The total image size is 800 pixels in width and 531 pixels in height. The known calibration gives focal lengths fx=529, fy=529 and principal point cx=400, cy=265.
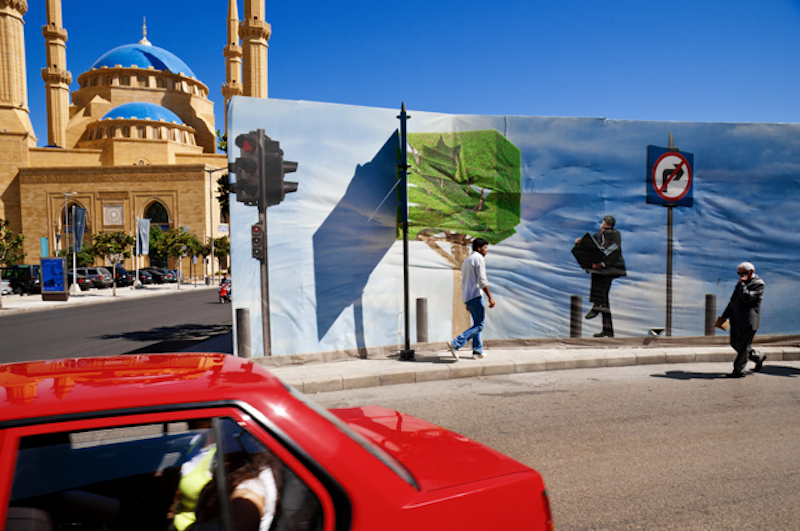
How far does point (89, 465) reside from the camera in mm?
1675

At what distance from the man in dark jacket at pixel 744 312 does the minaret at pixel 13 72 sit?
6025cm

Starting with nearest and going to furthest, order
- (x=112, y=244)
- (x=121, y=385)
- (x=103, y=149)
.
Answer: (x=121, y=385) → (x=112, y=244) → (x=103, y=149)

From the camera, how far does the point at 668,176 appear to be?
30.9 ft

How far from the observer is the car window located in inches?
58.2

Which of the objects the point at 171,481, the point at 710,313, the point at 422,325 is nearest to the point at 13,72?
the point at 422,325

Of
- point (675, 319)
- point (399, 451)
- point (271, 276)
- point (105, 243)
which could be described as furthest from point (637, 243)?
point (105, 243)

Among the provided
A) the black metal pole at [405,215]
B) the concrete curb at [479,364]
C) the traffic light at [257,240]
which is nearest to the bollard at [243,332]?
the concrete curb at [479,364]

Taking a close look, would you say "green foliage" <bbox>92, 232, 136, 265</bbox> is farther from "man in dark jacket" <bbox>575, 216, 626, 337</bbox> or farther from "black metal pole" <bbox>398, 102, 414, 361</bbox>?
"man in dark jacket" <bbox>575, 216, 626, 337</bbox>

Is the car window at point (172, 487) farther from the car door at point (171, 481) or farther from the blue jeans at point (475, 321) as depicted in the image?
the blue jeans at point (475, 321)

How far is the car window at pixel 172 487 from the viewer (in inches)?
58.2

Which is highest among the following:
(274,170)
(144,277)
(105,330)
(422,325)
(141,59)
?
(141,59)

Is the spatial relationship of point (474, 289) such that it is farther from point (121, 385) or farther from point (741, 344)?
point (121, 385)

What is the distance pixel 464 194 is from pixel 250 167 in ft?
11.6

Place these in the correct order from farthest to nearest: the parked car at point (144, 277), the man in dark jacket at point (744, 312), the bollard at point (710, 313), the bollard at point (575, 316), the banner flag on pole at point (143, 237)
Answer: the parked car at point (144, 277) < the banner flag on pole at point (143, 237) < the bollard at point (710, 313) < the bollard at point (575, 316) < the man in dark jacket at point (744, 312)
